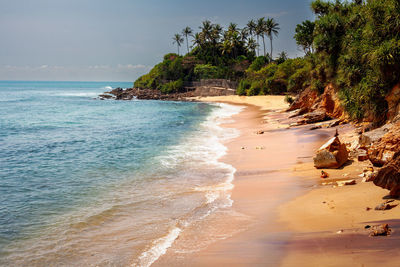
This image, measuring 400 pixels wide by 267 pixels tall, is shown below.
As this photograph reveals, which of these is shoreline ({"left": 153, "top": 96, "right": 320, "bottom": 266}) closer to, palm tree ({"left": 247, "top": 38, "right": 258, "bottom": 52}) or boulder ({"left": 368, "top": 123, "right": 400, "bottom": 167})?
boulder ({"left": 368, "top": 123, "right": 400, "bottom": 167})

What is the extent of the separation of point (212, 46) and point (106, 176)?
103 meters

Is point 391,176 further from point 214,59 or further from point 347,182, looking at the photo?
point 214,59

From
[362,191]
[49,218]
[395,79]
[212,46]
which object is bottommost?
[49,218]

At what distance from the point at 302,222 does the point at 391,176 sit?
8.00ft

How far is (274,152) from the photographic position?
17.8 metres

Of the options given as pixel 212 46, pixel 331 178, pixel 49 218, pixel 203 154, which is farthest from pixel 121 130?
pixel 212 46

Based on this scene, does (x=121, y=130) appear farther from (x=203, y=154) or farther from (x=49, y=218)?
(x=49, y=218)

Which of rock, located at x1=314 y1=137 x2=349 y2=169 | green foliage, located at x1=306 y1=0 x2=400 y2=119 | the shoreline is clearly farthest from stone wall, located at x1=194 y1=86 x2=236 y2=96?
rock, located at x1=314 y1=137 x2=349 y2=169

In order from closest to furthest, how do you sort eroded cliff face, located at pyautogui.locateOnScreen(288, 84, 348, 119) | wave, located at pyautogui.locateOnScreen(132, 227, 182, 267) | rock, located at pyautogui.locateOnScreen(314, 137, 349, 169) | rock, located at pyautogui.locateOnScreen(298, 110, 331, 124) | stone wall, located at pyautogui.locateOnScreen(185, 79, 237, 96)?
wave, located at pyautogui.locateOnScreen(132, 227, 182, 267)
rock, located at pyautogui.locateOnScreen(314, 137, 349, 169)
rock, located at pyautogui.locateOnScreen(298, 110, 331, 124)
eroded cliff face, located at pyautogui.locateOnScreen(288, 84, 348, 119)
stone wall, located at pyautogui.locateOnScreen(185, 79, 237, 96)

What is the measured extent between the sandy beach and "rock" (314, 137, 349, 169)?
0.32 m

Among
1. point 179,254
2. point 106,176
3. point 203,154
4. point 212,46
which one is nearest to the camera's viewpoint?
point 179,254

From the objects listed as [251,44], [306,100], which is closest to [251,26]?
[251,44]

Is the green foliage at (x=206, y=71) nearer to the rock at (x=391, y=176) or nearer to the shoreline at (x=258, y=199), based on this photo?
the shoreline at (x=258, y=199)

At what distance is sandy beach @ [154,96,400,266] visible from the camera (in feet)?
21.4
